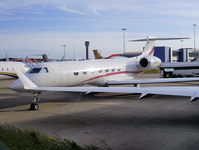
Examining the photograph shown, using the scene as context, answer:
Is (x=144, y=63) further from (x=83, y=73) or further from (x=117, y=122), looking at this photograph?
(x=117, y=122)

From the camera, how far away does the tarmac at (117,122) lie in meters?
7.70

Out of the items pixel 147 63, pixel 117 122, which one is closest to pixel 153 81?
pixel 147 63

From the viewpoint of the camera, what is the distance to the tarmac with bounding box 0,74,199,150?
25.3 feet

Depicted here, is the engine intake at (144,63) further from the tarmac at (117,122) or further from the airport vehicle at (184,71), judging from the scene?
the airport vehicle at (184,71)

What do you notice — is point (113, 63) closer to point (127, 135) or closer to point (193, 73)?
point (127, 135)

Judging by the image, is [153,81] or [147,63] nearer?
[153,81]

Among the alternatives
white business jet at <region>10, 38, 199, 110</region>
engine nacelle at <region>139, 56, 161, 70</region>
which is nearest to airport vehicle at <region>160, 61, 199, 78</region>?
white business jet at <region>10, 38, 199, 110</region>

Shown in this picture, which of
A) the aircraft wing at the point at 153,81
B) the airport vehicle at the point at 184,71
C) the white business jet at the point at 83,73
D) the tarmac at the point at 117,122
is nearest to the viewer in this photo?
the tarmac at the point at 117,122

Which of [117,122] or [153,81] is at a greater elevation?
[153,81]

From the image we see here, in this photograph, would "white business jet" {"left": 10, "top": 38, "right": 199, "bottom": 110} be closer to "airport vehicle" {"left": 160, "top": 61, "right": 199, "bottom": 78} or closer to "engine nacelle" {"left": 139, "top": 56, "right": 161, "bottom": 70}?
"engine nacelle" {"left": 139, "top": 56, "right": 161, "bottom": 70}

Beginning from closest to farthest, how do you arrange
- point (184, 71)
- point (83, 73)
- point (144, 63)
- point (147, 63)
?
point (83, 73) < point (147, 63) < point (144, 63) < point (184, 71)

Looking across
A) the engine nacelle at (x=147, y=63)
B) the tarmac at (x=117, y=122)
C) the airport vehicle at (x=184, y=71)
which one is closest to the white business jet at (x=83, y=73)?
the engine nacelle at (x=147, y=63)

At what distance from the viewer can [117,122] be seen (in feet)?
33.4

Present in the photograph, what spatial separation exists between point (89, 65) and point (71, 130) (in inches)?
353
